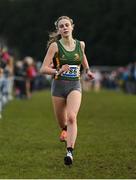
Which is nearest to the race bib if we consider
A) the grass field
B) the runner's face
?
the runner's face

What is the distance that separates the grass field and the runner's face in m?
2.00

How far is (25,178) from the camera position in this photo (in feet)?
30.0

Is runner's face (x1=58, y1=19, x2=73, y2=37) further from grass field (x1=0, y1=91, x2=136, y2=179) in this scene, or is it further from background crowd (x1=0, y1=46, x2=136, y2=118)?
background crowd (x1=0, y1=46, x2=136, y2=118)

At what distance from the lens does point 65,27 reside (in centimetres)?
1099

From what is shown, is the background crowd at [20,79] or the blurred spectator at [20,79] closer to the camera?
the background crowd at [20,79]

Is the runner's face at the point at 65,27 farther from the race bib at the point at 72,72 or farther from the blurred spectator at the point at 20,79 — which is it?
the blurred spectator at the point at 20,79

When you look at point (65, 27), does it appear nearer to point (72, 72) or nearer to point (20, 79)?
point (72, 72)

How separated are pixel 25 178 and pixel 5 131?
266 inches

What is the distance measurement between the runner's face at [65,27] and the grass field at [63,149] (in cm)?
200

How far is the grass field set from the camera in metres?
9.75

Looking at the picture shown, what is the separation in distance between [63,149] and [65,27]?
8.22ft

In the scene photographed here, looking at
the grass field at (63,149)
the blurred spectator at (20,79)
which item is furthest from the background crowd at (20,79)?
the grass field at (63,149)

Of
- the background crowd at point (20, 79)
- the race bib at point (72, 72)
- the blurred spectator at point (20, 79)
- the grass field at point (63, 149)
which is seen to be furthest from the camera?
the blurred spectator at point (20, 79)

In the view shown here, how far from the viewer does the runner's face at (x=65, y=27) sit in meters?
11.0
